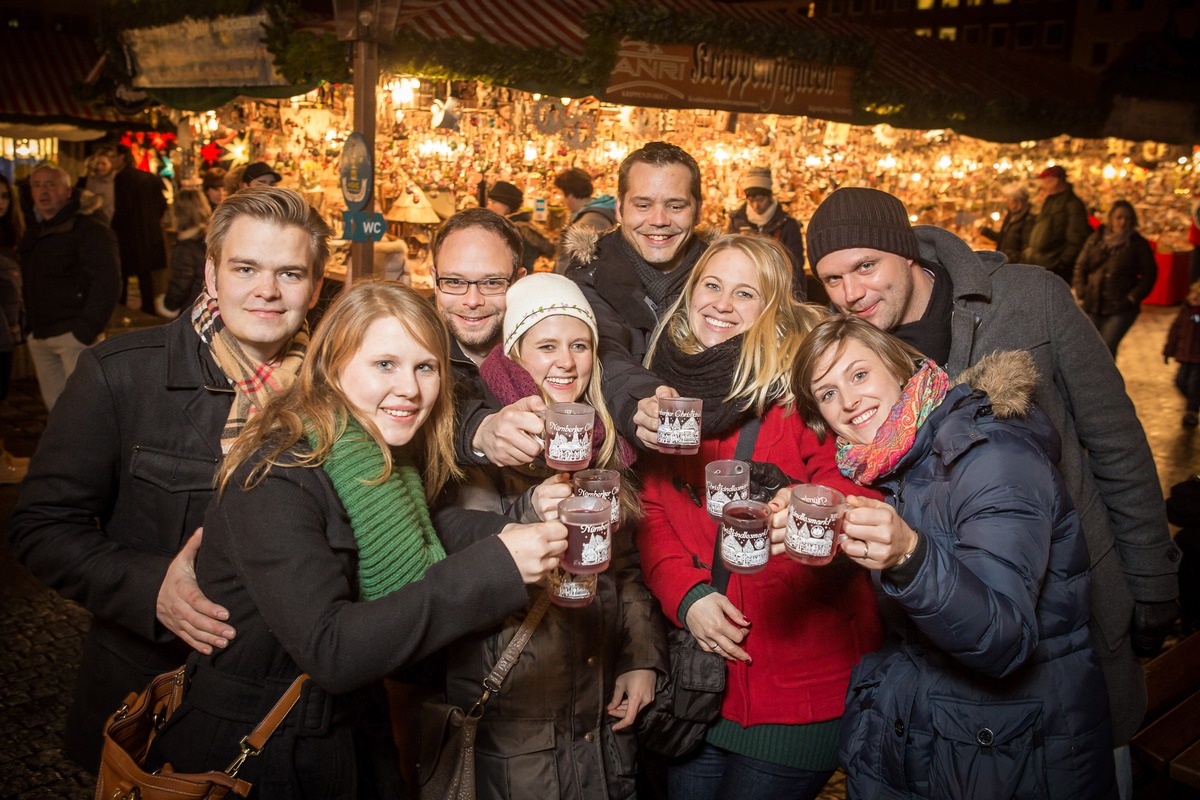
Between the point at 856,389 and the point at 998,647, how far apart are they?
0.71 metres

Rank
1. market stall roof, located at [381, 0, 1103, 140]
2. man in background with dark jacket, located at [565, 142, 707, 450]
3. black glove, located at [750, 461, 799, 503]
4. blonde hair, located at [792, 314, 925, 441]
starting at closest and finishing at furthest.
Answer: blonde hair, located at [792, 314, 925, 441], black glove, located at [750, 461, 799, 503], man in background with dark jacket, located at [565, 142, 707, 450], market stall roof, located at [381, 0, 1103, 140]

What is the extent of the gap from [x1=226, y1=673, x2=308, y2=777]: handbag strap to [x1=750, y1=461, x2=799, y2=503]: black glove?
50.1 inches

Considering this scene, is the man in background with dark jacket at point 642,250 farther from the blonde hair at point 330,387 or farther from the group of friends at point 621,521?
the blonde hair at point 330,387

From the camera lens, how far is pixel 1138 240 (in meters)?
10.2

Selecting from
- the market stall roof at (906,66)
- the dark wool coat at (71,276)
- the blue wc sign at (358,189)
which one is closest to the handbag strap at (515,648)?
the blue wc sign at (358,189)

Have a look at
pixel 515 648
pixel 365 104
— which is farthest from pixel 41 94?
pixel 515 648

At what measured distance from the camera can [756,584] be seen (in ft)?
8.44

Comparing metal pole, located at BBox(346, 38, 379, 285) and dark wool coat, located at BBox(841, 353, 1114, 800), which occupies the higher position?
metal pole, located at BBox(346, 38, 379, 285)

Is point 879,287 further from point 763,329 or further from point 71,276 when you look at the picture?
point 71,276

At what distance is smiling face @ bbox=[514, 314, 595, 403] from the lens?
105 inches

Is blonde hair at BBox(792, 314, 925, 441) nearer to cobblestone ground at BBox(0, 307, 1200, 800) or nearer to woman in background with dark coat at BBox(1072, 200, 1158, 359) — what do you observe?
cobblestone ground at BBox(0, 307, 1200, 800)

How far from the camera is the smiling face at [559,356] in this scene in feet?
8.79

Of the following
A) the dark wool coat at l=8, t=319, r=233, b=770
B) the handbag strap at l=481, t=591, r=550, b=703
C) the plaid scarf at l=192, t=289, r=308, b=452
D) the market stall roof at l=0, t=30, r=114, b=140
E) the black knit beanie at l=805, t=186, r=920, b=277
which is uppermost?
the market stall roof at l=0, t=30, r=114, b=140

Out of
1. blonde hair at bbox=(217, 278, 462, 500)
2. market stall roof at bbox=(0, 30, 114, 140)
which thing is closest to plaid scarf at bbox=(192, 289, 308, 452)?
blonde hair at bbox=(217, 278, 462, 500)
